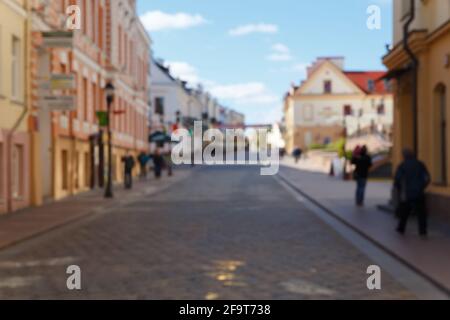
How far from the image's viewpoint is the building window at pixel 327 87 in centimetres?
8950

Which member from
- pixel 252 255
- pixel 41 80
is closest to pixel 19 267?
pixel 252 255

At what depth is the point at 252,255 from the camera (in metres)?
11.0

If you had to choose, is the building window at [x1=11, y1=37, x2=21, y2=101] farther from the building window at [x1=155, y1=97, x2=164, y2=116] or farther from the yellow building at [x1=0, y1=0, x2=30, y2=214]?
the building window at [x1=155, y1=97, x2=164, y2=116]

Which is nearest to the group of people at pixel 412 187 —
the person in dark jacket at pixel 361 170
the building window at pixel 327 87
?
the person in dark jacket at pixel 361 170

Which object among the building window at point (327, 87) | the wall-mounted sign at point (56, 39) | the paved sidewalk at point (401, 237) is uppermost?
the building window at point (327, 87)

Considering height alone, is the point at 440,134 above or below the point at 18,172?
above

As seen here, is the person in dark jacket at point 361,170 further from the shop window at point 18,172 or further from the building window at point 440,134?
the shop window at point 18,172

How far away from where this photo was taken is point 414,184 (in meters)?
12.9

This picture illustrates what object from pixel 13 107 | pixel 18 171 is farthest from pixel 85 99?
pixel 13 107

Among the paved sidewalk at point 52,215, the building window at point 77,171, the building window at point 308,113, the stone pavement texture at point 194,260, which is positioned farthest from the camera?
the building window at point 308,113

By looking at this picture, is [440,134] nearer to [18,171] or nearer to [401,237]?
[401,237]

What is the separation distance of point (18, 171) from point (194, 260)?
35.0 ft
